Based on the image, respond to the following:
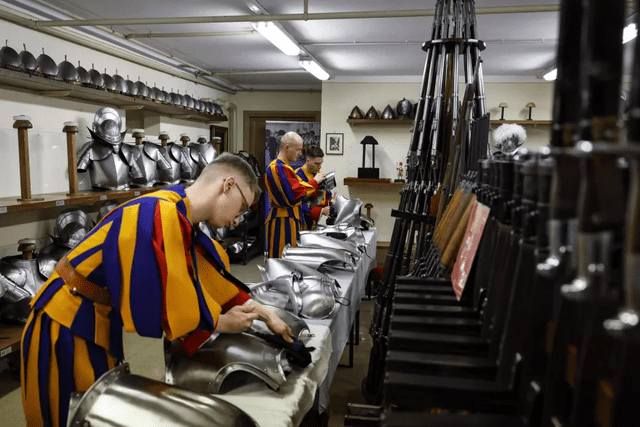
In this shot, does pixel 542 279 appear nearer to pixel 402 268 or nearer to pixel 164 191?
pixel 164 191

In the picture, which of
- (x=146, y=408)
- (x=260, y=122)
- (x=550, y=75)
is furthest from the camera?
(x=260, y=122)

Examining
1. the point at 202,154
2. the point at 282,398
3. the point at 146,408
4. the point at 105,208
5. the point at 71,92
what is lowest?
the point at 282,398

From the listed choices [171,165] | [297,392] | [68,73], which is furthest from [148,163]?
[297,392]

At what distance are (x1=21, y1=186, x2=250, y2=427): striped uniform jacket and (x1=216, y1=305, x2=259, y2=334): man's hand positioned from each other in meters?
0.06

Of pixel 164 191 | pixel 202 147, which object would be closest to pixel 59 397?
pixel 164 191

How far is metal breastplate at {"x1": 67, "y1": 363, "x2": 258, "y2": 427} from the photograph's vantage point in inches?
50.2

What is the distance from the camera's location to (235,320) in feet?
5.69

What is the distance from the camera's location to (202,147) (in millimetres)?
7133

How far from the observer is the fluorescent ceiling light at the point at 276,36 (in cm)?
455

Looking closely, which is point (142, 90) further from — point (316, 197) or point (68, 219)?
point (316, 197)

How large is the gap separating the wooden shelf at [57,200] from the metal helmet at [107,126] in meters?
0.53

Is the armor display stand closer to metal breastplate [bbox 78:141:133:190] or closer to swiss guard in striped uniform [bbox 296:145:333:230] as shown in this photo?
metal breastplate [bbox 78:141:133:190]

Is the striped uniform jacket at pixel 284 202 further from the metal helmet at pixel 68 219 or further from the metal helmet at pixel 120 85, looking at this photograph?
the metal helmet at pixel 120 85

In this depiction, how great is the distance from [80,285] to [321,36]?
4.33 meters
